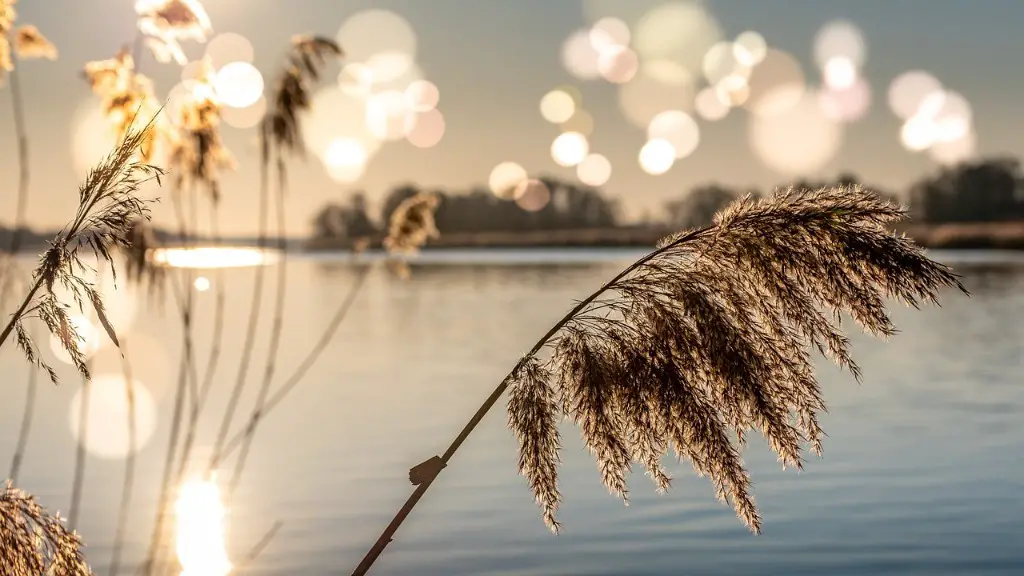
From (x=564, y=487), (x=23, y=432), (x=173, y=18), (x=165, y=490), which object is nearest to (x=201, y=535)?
(x=564, y=487)

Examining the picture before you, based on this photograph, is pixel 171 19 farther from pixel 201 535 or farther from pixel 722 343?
pixel 201 535

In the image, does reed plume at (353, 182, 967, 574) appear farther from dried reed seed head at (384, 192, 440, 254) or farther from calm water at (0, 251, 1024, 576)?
dried reed seed head at (384, 192, 440, 254)

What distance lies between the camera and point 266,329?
5394cm

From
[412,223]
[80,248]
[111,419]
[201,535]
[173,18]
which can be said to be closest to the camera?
[80,248]

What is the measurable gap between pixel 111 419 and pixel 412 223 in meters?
19.9

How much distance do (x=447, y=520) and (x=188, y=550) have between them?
3825 millimetres

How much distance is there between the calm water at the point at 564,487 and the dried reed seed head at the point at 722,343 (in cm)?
505

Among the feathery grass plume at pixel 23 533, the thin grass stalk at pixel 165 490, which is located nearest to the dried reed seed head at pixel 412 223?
the thin grass stalk at pixel 165 490

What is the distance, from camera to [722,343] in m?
3.56

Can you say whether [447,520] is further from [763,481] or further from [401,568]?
[763,481]

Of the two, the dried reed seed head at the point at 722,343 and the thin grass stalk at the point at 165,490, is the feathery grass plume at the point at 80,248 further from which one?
the thin grass stalk at the point at 165,490

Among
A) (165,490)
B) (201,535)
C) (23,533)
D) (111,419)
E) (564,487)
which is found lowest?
(564,487)

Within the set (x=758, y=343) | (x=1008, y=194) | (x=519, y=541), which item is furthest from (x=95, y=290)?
(x=1008, y=194)

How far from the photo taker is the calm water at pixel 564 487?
49.1 feet
